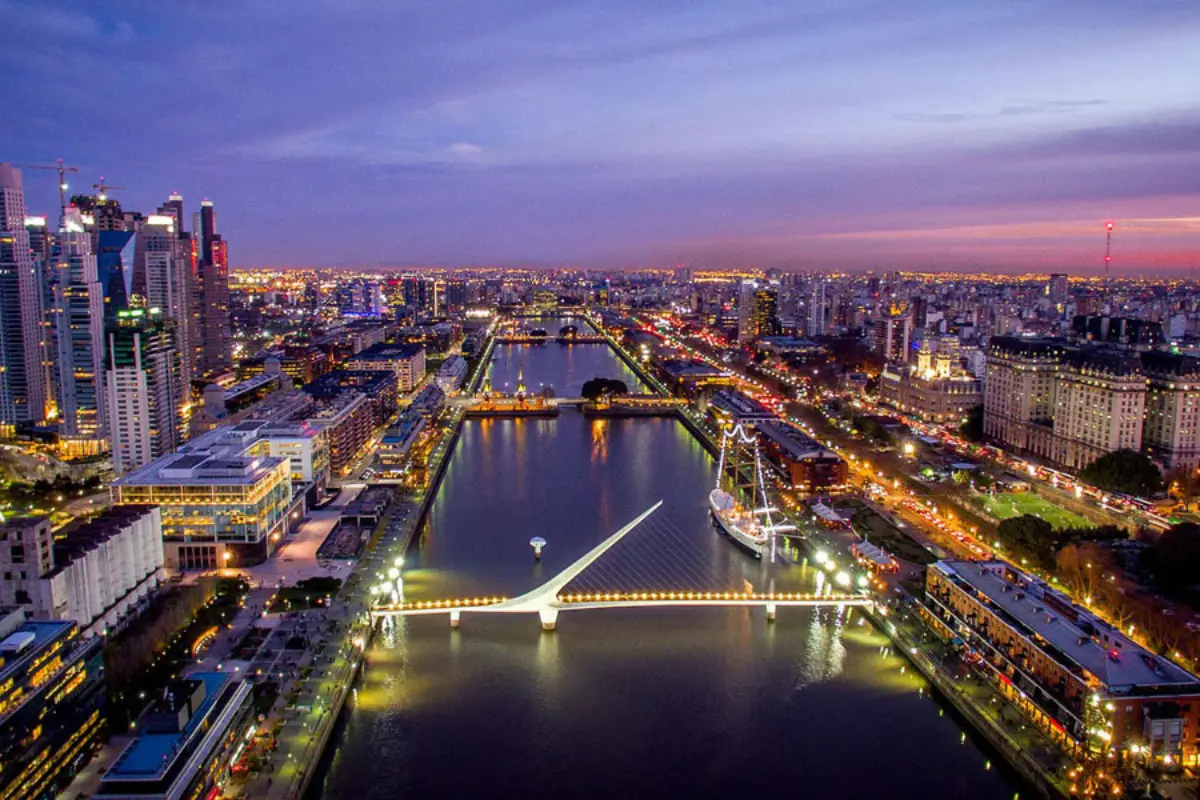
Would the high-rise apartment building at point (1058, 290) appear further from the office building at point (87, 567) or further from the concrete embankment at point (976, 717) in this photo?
the office building at point (87, 567)

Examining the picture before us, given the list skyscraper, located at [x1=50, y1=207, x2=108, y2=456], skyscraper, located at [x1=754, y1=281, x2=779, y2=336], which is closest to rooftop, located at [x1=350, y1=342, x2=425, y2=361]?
skyscraper, located at [x1=50, y1=207, x2=108, y2=456]

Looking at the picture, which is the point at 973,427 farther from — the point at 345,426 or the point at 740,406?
the point at 345,426

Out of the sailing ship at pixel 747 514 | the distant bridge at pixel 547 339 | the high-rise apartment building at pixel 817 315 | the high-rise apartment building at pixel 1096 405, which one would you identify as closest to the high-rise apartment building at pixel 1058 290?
the high-rise apartment building at pixel 817 315

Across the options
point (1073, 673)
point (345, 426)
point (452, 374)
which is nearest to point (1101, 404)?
point (1073, 673)

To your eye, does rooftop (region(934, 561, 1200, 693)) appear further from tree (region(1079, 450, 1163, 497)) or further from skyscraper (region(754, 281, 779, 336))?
skyscraper (region(754, 281, 779, 336))

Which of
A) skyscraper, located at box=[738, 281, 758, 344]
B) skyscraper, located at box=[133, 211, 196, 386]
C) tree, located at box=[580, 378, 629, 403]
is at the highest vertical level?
skyscraper, located at box=[133, 211, 196, 386]

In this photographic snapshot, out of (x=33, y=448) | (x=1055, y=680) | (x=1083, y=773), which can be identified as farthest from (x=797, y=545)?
(x=33, y=448)

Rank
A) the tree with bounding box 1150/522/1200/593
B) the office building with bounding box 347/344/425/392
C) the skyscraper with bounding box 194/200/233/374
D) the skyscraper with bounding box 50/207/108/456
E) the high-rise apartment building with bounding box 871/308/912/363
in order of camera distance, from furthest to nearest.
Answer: the high-rise apartment building with bounding box 871/308/912/363, the skyscraper with bounding box 194/200/233/374, the office building with bounding box 347/344/425/392, the skyscraper with bounding box 50/207/108/456, the tree with bounding box 1150/522/1200/593
